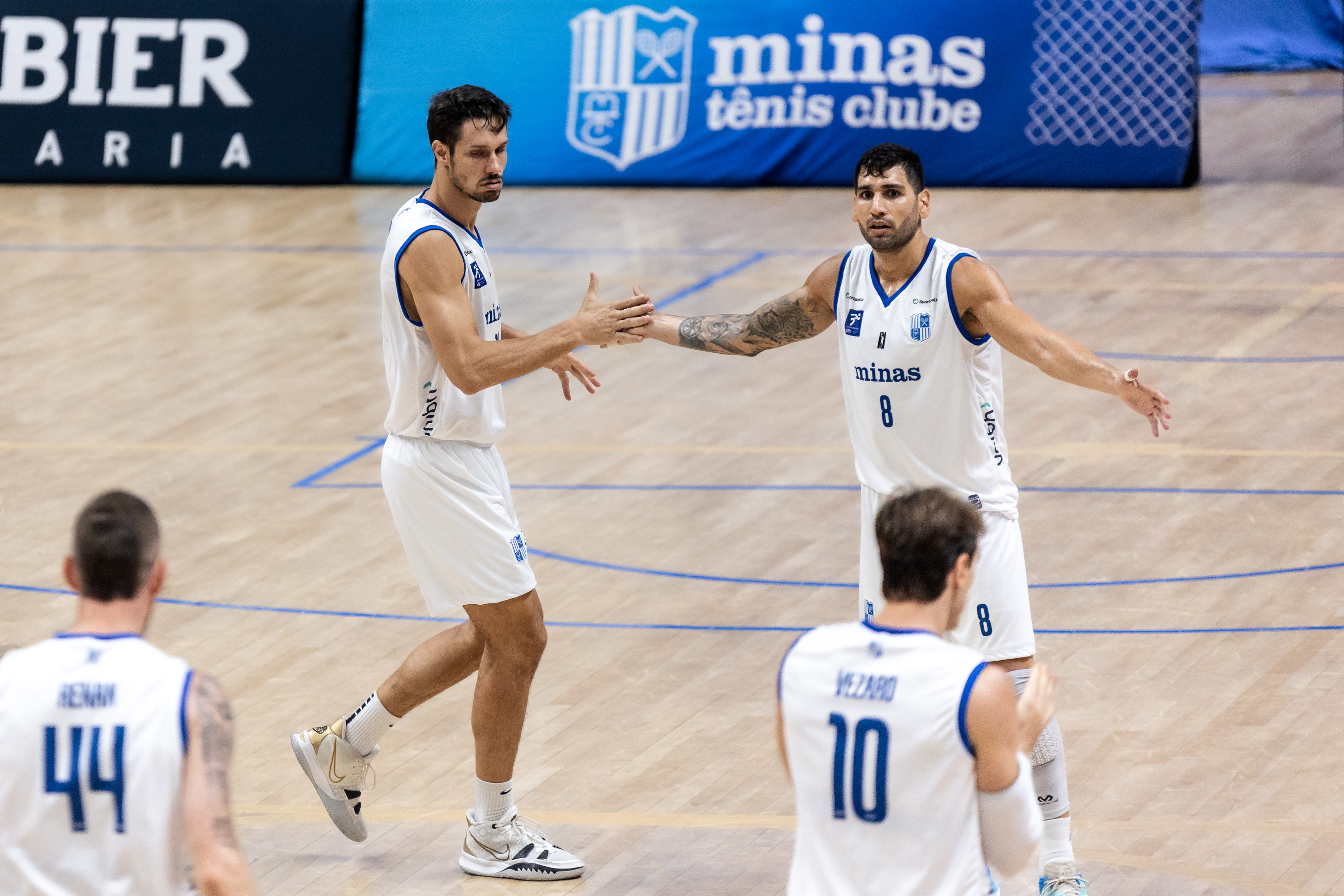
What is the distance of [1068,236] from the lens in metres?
14.1

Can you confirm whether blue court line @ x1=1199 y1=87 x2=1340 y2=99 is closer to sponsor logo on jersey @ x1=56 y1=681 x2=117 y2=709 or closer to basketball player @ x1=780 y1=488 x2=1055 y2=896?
basketball player @ x1=780 y1=488 x2=1055 y2=896

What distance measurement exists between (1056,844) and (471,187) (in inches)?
104

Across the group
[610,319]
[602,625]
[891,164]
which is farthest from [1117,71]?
[610,319]

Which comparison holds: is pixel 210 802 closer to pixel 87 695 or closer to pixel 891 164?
pixel 87 695

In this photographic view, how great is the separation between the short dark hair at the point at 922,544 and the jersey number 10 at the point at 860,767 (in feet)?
0.90

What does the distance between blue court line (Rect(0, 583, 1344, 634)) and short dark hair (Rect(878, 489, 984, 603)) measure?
12.8ft

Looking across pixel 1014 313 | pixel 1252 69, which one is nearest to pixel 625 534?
pixel 1014 313

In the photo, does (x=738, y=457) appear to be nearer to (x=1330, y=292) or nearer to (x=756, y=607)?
(x=756, y=607)

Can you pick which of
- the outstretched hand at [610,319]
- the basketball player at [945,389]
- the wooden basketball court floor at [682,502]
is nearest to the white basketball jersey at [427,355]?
the outstretched hand at [610,319]

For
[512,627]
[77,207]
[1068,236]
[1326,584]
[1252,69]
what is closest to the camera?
[512,627]

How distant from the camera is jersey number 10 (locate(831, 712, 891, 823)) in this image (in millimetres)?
3432

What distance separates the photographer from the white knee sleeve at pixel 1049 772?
5.34 metres

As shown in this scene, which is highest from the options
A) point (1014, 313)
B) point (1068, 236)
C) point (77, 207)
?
point (1014, 313)

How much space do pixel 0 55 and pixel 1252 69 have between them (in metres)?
13.3
